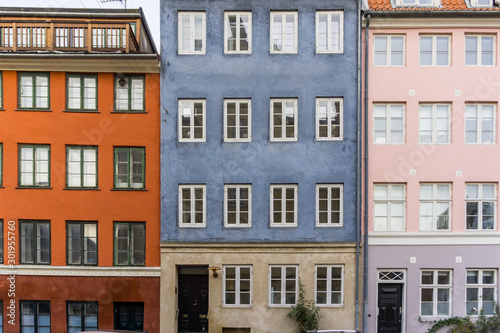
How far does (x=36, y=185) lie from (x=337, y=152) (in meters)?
12.6

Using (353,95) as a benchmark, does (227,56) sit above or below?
above

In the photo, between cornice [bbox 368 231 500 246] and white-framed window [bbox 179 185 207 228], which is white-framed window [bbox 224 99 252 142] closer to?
white-framed window [bbox 179 185 207 228]

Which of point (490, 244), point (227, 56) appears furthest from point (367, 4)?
point (490, 244)

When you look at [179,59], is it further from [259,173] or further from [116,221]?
[116,221]

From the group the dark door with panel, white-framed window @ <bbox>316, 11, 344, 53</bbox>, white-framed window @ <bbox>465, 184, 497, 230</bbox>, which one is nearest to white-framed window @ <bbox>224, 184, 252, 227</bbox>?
the dark door with panel

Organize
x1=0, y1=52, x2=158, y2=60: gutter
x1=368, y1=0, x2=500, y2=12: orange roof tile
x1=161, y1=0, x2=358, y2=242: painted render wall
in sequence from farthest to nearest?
1. x1=161, y1=0, x2=358, y2=242: painted render wall
2. x1=368, y1=0, x2=500, y2=12: orange roof tile
3. x1=0, y1=52, x2=158, y2=60: gutter

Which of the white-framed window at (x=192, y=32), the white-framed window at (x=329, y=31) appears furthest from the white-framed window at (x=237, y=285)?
the white-framed window at (x=329, y=31)

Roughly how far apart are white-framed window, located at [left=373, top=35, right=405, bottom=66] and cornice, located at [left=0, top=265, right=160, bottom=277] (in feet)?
42.4

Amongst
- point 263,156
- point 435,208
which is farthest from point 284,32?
point 435,208

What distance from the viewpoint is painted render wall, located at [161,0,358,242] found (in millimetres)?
14656

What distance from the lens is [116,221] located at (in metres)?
14.8

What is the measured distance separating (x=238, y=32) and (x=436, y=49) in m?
8.34

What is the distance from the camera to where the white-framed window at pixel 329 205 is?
48.3 ft

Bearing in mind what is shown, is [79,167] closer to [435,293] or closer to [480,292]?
[435,293]
